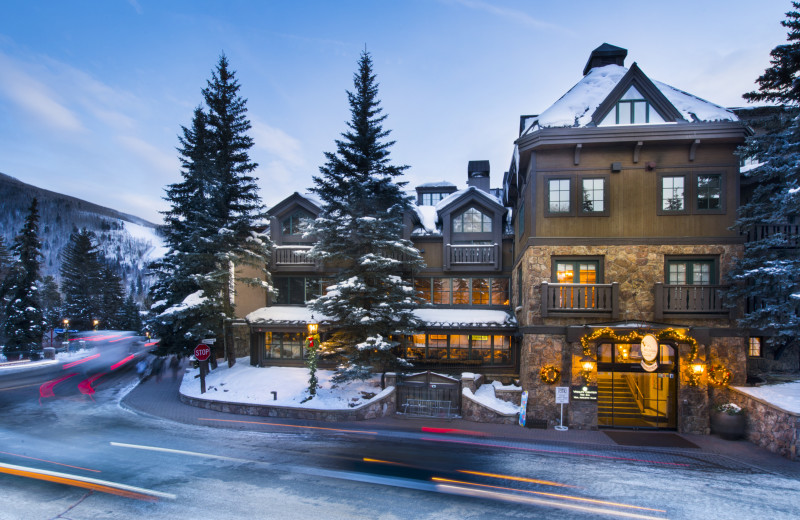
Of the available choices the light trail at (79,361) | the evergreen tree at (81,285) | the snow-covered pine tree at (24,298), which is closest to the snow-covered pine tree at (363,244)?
the light trail at (79,361)

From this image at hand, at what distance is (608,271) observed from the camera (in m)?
15.5

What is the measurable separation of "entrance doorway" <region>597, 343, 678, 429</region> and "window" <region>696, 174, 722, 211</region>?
226 inches

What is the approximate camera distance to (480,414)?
51.7 ft

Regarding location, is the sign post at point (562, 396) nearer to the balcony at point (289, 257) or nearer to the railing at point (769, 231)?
the railing at point (769, 231)

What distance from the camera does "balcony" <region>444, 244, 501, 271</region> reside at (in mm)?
21469

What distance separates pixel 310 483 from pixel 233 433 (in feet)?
19.4

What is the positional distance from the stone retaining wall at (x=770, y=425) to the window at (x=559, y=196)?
907 centimetres

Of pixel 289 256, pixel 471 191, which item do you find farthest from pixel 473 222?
pixel 289 256

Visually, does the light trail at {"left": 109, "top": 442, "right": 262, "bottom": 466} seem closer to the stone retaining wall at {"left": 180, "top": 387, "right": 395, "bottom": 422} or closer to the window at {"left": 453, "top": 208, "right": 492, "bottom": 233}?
the stone retaining wall at {"left": 180, "top": 387, "right": 395, "bottom": 422}

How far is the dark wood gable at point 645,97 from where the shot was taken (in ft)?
49.4

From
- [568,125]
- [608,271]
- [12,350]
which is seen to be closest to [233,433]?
[608,271]

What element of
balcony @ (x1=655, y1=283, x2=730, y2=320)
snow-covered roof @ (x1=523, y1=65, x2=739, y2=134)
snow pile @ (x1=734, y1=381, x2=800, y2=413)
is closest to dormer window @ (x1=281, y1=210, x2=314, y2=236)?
snow-covered roof @ (x1=523, y1=65, x2=739, y2=134)

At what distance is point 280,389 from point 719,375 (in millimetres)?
18154

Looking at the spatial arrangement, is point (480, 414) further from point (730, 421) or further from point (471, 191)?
point (471, 191)
